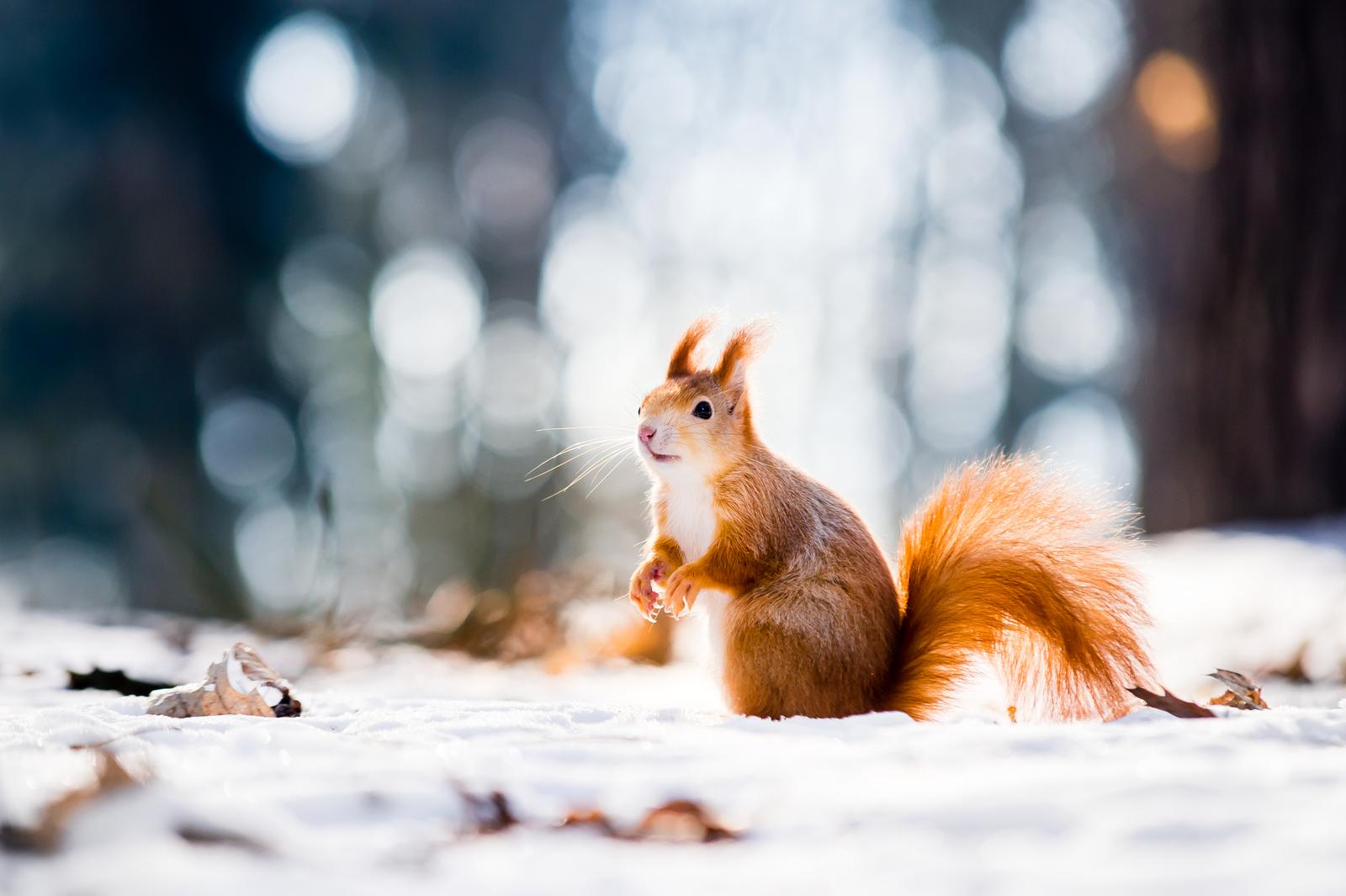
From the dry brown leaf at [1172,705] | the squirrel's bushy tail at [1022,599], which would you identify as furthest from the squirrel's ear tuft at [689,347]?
the dry brown leaf at [1172,705]

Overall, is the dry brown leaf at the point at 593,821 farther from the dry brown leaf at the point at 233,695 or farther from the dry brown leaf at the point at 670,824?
the dry brown leaf at the point at 233,695

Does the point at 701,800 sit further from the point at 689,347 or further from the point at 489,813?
the point at 689,347

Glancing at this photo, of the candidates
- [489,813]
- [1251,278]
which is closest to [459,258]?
[1251,278]

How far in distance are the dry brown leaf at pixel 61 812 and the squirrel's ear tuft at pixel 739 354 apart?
3.95ft

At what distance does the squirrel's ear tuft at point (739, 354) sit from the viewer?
1721 mm

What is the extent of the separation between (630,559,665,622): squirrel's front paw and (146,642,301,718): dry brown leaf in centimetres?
53

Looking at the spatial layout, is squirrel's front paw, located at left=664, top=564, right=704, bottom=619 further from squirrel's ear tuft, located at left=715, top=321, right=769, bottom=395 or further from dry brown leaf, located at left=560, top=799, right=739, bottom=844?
Result: dry brown leaf, located at left=560, top=799, right=739, bottom=844

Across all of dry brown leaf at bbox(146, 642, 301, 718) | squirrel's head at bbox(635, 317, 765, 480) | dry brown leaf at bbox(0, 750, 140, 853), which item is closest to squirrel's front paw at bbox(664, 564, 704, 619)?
squirrel's head at bbox(635, 317, 765, 480)

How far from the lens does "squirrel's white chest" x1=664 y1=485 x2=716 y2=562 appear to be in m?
1.62

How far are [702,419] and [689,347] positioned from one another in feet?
0.68

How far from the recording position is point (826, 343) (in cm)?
821

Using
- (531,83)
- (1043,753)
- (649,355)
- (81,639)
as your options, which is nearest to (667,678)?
(81,639)

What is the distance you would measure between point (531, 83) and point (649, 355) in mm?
2202

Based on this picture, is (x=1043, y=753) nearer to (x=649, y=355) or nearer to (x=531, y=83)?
(x=649, y=355)
